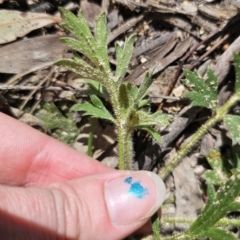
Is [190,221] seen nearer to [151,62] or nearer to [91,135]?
[91,135]

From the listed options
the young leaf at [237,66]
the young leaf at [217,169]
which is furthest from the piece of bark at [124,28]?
the young leaf at [217,169]

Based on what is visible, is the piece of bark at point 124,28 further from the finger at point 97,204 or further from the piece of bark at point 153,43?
the finger at point 97,204

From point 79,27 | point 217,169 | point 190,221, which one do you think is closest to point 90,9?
point 79,27

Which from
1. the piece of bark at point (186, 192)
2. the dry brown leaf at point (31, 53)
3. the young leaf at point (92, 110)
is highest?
the dry brown leaf at point (31, 53)

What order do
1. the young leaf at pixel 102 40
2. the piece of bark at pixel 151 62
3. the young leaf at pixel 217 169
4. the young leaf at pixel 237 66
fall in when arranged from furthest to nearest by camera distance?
the piece of bark at pixel 151 62
the young leaf at pixel 217 169
the young leaf at pixel 237 66
the young leaf at pixel 102 40

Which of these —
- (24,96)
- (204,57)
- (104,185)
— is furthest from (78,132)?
(204,57)

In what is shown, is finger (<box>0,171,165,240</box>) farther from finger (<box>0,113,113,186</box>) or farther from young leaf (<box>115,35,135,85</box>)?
young leaf (<box>115,35,135,85</box>)
